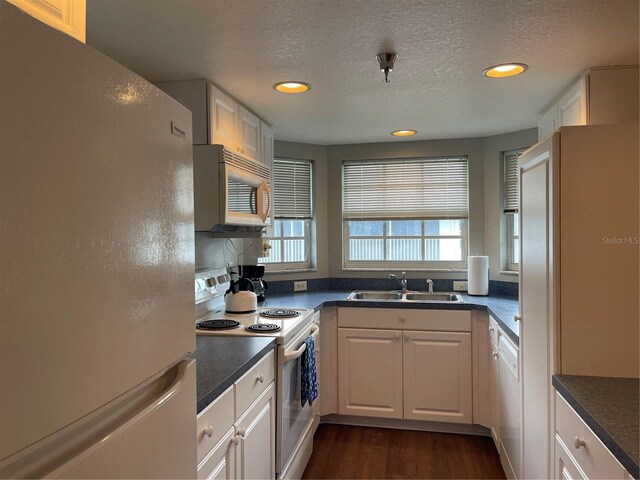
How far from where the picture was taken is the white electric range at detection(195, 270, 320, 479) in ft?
6.64

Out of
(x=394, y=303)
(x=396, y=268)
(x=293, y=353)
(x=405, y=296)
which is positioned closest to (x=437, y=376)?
(x=394, y=303)

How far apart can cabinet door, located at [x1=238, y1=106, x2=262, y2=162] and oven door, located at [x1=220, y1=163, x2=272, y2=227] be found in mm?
214

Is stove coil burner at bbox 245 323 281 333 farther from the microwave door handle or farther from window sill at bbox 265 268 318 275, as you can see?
window sill at bbox 265 268 318 275

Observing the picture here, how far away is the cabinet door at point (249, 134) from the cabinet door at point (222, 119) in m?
0.06

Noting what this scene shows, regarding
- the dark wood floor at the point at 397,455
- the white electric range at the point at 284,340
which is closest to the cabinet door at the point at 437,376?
the dark wood floor at the point at 397,455

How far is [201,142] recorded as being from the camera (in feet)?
7.17

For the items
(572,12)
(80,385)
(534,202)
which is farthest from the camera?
(534,202)

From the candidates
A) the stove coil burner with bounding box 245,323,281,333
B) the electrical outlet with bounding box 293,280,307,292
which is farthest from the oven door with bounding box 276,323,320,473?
the electrical outlet with bounding box 293,280,307,292

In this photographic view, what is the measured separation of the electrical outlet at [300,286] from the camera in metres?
3.61

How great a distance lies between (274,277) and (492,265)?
178 centimetres

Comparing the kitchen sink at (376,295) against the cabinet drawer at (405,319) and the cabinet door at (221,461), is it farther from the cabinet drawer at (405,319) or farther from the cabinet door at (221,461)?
the cabinet door at (221,461)

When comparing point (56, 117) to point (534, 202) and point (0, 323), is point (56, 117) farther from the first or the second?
point (534, 202)

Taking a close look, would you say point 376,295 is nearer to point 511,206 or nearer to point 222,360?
point 511,206

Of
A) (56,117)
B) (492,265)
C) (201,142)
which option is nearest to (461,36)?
(201,142)
